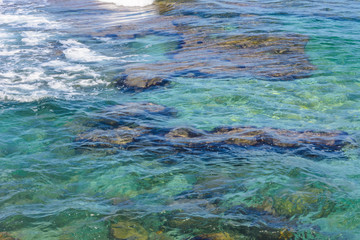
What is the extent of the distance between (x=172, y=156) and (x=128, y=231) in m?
1.96

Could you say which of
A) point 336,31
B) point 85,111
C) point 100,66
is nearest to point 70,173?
point 85,111

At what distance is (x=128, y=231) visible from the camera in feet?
15.5

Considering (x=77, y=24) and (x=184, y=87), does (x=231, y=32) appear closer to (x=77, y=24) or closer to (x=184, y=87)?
(x=184, y=87)

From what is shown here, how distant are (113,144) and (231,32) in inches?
328

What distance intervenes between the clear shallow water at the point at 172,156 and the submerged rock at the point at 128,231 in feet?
0.26

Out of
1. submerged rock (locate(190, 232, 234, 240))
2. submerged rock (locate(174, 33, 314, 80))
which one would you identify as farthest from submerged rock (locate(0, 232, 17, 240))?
submerged rock (locate(174, 33, 314, 80))

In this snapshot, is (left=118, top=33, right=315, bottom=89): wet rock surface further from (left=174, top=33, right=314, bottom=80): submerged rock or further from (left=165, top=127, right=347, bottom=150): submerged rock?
(left=165, top=127, right=347, bottom=150): submerged rock

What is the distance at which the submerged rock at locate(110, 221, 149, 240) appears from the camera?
464 centimetres

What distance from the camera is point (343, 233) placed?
4.59m

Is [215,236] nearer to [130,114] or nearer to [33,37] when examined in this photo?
[130,114]

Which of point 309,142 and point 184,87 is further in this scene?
point 184,87

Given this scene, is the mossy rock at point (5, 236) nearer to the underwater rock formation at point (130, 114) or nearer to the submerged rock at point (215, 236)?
the submerged rock at point (215, 236)

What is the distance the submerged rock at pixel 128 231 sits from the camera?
4.64 metres

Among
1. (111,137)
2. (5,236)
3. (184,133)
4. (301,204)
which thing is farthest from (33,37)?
(301,204)
